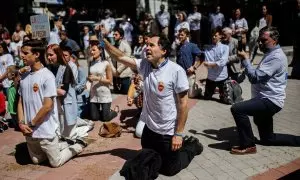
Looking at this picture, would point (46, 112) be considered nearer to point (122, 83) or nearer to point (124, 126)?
point (124, 126)

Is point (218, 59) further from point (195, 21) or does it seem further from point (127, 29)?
point (127, 29)

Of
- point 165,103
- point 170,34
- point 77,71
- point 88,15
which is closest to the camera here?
point 165,103

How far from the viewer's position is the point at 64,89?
6070 millimetres

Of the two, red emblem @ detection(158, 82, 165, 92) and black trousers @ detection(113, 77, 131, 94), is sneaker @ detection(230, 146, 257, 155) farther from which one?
black trousers @ detection(113, 77, 131, 94)

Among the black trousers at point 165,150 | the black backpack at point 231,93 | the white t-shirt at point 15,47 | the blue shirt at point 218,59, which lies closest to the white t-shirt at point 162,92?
the black trousers at point 165,150

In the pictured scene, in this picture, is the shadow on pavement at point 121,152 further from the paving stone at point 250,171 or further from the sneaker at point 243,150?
the paving stone at point 250,171

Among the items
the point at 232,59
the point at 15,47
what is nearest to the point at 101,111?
the point at 232,59

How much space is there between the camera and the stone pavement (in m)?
Result: 5.10

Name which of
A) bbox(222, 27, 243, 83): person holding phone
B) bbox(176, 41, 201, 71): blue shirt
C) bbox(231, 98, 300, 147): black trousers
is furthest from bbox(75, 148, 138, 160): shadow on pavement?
bbox(222, 27, 243, 83): person holding phone

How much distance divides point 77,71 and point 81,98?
1.38 meters

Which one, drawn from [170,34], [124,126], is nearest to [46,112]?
[124,126]

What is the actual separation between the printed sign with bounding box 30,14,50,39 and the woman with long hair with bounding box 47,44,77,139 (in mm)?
2934

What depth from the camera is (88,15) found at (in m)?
20.9

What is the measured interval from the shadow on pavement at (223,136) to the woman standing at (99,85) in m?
1.96
